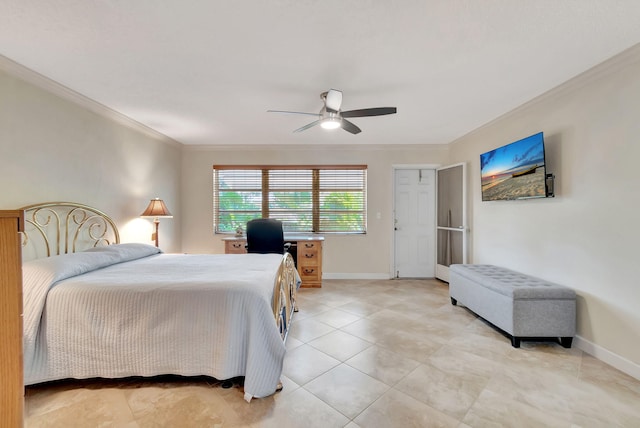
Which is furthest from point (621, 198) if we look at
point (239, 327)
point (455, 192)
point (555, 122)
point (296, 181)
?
point (296, 181)

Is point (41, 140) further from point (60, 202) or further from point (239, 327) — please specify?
point (239, 327)

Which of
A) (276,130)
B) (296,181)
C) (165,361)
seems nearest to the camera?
(165,361)

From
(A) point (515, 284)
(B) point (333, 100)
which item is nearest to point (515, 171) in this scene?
(A) point (515, 284)

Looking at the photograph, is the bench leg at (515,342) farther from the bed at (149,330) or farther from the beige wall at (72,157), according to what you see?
the beige wall at (72,157)

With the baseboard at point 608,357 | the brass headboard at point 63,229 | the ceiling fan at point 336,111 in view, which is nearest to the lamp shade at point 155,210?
the brass headboard at point 63,229

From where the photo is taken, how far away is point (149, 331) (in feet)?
6.08

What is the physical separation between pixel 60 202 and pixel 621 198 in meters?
4.83

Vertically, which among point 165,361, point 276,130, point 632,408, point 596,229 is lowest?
point 632,408

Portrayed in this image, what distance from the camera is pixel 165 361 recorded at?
73.7 inches

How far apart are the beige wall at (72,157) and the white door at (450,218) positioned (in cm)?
471

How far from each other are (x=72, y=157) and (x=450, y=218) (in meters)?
5.16

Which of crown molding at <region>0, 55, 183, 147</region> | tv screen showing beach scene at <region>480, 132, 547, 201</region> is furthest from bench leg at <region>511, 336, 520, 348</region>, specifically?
crown molding at <region>0, 55, 183, 147</region>

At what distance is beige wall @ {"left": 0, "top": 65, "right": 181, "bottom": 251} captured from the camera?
2.22 m

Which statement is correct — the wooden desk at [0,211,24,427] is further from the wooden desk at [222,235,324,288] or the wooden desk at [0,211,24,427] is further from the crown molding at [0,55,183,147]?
the wooden desk at [222,235,324,288]
